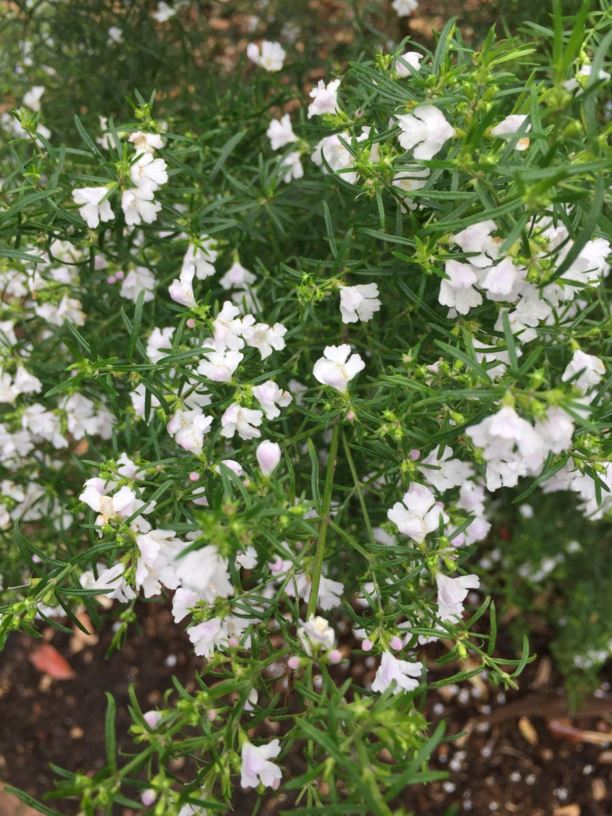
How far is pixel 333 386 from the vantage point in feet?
5.52

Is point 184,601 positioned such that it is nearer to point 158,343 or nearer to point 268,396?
point 268,396

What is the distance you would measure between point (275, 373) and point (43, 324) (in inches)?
46.7

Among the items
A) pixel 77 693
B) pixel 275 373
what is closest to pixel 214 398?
pixel 275 373

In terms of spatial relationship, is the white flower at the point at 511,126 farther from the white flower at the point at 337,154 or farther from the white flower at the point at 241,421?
the white flower at the point at 241,421

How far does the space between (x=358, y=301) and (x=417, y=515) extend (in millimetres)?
537

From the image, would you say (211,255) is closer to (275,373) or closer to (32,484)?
(275,373)

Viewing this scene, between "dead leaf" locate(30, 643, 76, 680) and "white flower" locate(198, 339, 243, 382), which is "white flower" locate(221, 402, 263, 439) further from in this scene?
"dead leaf" locate(30, 643, 76, 680)

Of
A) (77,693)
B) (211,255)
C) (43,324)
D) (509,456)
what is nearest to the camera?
(509,456)

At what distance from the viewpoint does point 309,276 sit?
1.82 meters

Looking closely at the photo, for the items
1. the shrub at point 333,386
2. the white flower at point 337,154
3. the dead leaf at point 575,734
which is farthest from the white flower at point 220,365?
the dead leaf at point 575,734

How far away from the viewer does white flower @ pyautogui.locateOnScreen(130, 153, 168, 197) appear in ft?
5.87

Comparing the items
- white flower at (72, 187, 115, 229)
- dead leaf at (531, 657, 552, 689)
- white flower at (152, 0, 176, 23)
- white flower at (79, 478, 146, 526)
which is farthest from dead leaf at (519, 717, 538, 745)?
white flower at (152, 0, 176, 23)

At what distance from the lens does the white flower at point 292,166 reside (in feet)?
7.23

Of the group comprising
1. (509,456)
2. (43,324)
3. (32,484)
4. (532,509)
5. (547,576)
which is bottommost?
(547,576)
